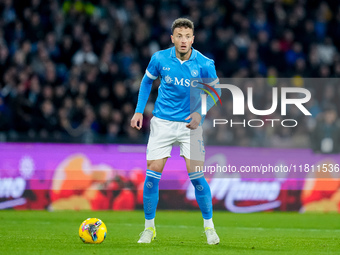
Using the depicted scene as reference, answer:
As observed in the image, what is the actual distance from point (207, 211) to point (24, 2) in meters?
10.4

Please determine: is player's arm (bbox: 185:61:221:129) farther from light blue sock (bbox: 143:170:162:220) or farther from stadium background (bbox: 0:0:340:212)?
stadium background (bbox: 0:0:340:212)

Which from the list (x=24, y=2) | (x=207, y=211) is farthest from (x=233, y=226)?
(x=24, y=2)

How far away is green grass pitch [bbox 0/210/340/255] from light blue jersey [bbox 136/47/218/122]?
4.92ft

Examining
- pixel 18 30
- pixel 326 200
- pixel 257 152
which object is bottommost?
pixel 326 200

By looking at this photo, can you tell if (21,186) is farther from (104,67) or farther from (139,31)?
(139,31)

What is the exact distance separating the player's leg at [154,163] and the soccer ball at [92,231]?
1.58ft

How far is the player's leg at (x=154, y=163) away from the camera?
312 inches

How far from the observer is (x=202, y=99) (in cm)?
842

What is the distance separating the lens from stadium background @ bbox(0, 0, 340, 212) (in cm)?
1350

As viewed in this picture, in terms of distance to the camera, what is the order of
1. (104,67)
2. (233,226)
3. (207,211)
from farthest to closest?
(104,67) < (233,226) < (207,211)

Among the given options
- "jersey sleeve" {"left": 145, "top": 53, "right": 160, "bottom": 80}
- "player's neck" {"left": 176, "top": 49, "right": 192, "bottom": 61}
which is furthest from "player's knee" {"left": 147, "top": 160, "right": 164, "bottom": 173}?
"player's neck" {"left": 176, "top": 49, "right": 192, "bottom": 61}

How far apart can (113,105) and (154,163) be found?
7.25 m

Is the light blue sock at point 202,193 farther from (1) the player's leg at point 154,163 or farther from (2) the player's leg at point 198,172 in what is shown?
(1) the player's leg at point 154,163

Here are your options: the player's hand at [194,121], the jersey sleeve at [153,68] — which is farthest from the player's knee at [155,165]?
the jersey sleeve at [153,68]
